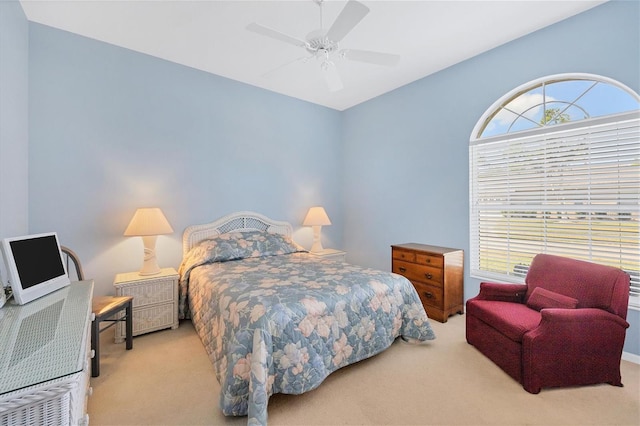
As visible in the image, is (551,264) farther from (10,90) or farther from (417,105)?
(10,90)

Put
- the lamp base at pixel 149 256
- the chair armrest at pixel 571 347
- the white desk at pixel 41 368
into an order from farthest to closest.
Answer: the lamp base at pixel 149 256 < the chair armrest at pixel 571 347 < the white desk at pixel 41 368

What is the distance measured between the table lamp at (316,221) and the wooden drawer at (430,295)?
157cm

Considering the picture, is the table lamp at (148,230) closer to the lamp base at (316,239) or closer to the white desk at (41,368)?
the white desk at (41,368)

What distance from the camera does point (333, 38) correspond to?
2102mm

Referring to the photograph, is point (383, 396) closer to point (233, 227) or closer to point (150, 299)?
point (150, 299)

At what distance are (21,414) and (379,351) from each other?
6.97ft

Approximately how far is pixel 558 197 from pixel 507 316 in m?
1.36

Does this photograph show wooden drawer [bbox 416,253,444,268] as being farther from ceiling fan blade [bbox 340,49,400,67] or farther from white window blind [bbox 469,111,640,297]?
ceiling fan blade [bbox 340,49,400,67]

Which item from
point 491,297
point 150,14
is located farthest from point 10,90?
point 491,297

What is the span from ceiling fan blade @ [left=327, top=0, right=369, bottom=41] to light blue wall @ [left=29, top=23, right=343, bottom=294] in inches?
87.1

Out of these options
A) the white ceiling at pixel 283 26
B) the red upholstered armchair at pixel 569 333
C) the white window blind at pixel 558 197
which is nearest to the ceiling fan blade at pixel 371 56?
the white ceiling at pixel 283 26

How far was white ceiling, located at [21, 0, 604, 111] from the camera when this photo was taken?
243cm

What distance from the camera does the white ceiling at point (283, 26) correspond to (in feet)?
7.96

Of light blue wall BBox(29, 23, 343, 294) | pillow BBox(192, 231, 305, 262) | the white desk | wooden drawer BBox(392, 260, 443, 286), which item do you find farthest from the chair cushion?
light blue wall BBox(29, 23, 343, 294)
